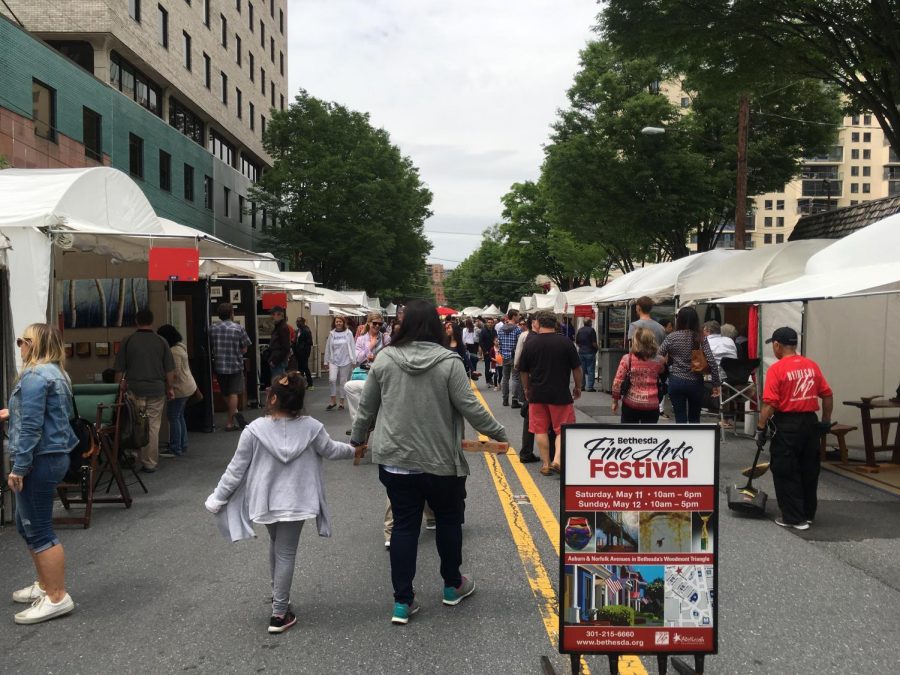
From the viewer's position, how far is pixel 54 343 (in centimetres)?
458

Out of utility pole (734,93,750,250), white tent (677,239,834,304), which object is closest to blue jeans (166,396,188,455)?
white tent (677,239,834,304)

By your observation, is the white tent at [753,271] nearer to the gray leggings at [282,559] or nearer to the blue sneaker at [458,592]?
the blue sneaker at [458,592]

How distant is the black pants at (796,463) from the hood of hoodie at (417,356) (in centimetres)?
354

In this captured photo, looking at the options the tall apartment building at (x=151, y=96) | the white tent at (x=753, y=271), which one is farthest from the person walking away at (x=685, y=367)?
the tall apartment building at (x=151, y=96)

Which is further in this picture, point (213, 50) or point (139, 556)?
point (213, 50)

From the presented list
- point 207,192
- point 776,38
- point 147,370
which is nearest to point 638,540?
point 147,370

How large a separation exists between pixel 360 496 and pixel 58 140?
697 inches

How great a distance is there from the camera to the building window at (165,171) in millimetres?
28256

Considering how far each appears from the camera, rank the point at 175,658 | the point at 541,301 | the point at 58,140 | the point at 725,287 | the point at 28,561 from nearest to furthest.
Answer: the point at 175,658 < the point at 28,561 < the point at 725,287 < the point at 58,140 < the point at 541,301

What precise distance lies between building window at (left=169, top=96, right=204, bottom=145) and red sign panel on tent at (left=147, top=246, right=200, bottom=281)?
24.0 meters

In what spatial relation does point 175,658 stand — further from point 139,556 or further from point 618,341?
point 618,341

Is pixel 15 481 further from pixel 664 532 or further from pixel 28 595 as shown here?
pixel 664 532

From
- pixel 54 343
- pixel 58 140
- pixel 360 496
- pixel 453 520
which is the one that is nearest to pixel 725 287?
pixel 360 496

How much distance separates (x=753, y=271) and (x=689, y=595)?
9.97 m
